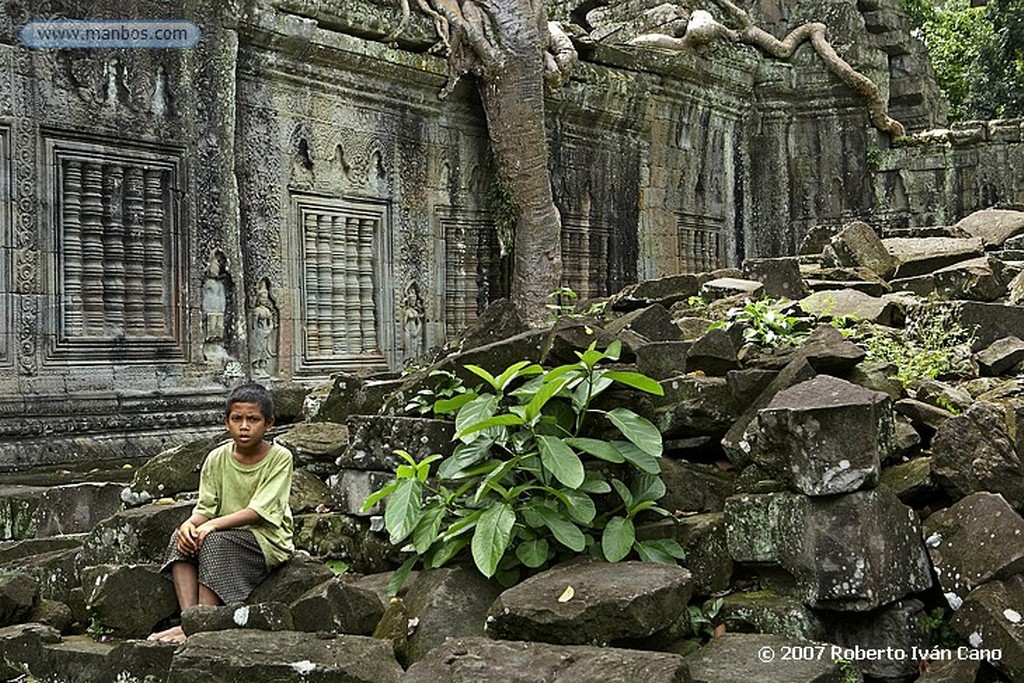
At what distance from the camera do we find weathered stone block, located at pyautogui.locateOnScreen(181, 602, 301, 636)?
158 inches

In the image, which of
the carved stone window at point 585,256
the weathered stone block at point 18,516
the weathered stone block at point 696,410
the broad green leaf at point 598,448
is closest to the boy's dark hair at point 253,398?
the broad green leaf at point 598,448

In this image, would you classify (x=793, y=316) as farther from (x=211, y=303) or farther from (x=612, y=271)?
(x=612, y=271)

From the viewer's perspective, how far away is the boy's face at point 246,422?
4426 millimetres

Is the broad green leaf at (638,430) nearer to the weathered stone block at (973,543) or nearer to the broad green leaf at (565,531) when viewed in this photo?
the broad green leaf at (565,531)

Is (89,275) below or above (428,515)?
above

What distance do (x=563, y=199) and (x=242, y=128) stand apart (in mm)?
4054

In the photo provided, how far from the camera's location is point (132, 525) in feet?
16.2

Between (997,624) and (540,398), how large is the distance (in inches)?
69.0

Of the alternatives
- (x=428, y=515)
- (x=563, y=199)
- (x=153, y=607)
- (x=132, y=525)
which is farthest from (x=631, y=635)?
(x=563, y=199)

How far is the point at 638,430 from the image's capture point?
14.8 feet

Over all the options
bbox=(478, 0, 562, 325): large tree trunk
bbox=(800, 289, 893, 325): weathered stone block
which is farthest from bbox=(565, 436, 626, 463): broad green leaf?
bbox=(478, 0, 562, 325): large tree trunk

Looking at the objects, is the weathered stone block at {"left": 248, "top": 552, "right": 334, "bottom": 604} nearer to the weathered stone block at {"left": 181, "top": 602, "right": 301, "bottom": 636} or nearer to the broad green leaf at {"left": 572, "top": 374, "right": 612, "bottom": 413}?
the weathered stone block at {"left": 181, "top": 602, "right": 301, "bottom": 636}

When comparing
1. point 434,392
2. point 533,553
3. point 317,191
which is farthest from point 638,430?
point 317,191

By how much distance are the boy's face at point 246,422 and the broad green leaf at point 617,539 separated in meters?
1.36
